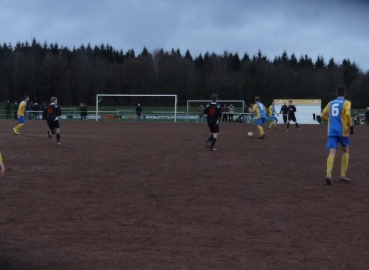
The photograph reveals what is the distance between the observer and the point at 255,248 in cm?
662

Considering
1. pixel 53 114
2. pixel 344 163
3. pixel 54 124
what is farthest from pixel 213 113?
pixel 344 163

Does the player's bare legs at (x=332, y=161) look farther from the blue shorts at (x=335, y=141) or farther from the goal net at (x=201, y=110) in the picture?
the goal net at (x=201, y=110)

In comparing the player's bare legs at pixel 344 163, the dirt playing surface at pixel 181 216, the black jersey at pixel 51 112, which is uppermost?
the black jersey at pixel 51 112

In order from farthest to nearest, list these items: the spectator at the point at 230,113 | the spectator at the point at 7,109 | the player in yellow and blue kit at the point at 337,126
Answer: the spectator at the point at 7,109, the spectator at the point at 230,113, the player in yellow and blue kit at the point at 337,126

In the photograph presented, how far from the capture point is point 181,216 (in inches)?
330

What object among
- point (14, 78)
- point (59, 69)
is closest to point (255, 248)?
point (14, 78)

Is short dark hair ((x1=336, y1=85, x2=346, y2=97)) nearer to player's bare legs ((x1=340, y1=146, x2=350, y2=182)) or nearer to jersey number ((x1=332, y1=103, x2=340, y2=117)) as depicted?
jersey number ((x1=332, y1=103, x2=340, y2=117))

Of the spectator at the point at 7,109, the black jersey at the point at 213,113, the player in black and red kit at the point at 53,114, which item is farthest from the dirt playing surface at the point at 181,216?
the spectator at the point at 7,109

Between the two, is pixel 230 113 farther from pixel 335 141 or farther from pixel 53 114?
pixel 335 141

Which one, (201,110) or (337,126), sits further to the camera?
(201,110)

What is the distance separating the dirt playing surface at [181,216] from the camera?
625 cm

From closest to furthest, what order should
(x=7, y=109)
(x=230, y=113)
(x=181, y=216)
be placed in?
(x=181, y=216), (x=230, y=113), (x=7, y=109)

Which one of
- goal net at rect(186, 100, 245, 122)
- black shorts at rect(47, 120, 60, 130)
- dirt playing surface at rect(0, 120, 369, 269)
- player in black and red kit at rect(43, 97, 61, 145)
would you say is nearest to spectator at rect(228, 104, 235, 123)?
goal net at rect(186, 100, 245, 122)

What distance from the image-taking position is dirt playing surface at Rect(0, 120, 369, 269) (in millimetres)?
6250
